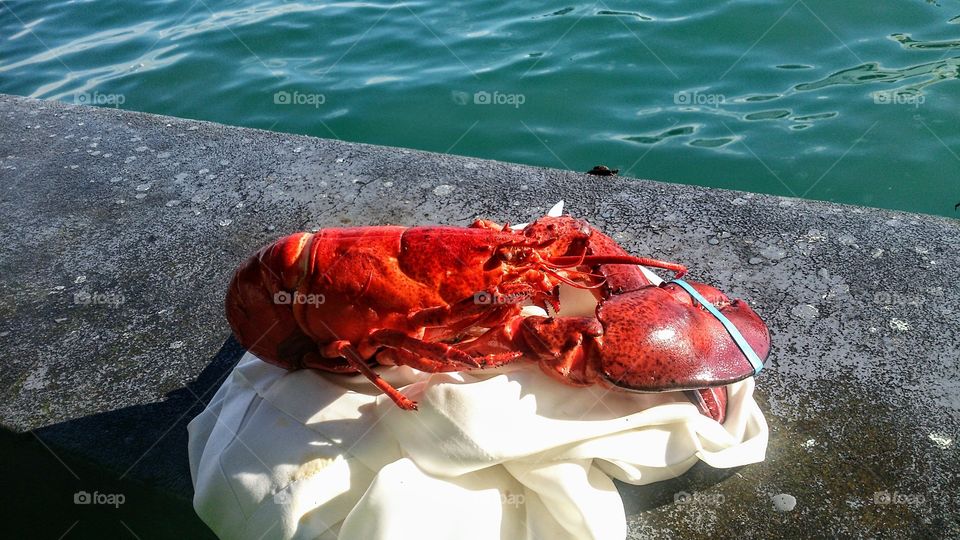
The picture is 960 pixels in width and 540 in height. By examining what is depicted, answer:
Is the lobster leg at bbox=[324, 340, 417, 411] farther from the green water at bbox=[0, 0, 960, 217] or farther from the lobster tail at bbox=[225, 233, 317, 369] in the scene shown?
the green water at bbox=[0, 0, 960, 217]

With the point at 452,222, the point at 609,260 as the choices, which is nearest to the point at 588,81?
the point at 452,222

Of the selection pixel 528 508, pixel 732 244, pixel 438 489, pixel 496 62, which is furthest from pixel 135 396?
pixel 496 62

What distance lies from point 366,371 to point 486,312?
430 mm

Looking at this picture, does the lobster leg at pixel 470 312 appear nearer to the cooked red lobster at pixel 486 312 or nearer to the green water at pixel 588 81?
the cooked red lobster at pixel 486 312

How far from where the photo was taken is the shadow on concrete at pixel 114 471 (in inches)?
101

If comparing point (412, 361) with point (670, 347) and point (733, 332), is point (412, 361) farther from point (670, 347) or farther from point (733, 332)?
point (733, 332)

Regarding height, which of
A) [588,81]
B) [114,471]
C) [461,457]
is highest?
[461,457]

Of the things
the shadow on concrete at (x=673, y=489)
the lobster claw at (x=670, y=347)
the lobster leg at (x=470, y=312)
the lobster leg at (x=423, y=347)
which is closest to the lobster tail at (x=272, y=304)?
the lobster leg at (x=423, y=347)

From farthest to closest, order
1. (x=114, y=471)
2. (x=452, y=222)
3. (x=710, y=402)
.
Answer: (x=452, y=222) < (x=114, y=471) < (x=710, y=402)

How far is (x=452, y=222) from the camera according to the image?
3.57 metres

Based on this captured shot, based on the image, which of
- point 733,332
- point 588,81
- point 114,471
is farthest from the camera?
point 588,81

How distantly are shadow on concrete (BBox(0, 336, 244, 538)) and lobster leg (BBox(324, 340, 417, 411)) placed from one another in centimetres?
70

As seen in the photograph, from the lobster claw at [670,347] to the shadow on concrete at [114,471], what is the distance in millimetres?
1490

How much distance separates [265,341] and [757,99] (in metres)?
5.51
